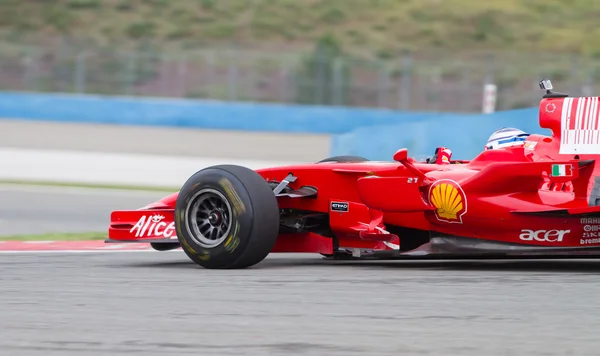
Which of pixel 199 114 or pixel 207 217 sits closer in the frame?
pixel 207 217

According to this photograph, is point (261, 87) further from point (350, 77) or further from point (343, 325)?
point (343, 325)

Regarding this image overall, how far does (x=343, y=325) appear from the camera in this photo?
4.89 meters

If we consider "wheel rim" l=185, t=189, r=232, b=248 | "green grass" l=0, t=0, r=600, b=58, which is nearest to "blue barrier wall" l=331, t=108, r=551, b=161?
"wheel rim" l=185, t=189, r=232, b=248

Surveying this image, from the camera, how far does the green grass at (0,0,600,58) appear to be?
41.4 metres

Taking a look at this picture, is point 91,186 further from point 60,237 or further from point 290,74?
point 290,74

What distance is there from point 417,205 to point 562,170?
957 millimetres

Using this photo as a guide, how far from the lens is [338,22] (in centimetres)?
4322

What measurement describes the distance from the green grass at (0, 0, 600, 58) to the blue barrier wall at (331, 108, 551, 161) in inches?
912

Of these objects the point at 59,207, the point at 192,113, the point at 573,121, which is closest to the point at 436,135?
the point at 59,207

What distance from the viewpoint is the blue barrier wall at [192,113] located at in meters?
→ 26.7

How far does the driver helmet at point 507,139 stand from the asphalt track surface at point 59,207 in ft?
18.3

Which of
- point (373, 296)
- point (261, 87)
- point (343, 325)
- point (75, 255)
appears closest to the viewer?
point (343, 325)

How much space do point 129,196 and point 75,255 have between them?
23.8 feet

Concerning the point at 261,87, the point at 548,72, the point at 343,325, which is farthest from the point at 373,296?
the point at 261,87
